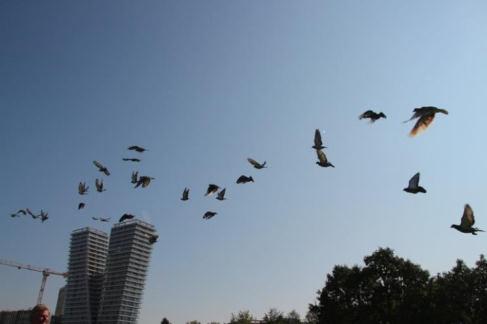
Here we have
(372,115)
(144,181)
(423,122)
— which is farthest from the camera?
(144,181)

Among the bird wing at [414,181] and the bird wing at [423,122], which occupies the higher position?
the bird wing at [423,122]

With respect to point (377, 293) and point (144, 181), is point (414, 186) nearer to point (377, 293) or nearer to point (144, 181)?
point (144, 181)

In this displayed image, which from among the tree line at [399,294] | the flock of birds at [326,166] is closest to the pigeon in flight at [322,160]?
the flock of birds at [326,166]

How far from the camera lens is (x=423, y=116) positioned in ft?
44.8

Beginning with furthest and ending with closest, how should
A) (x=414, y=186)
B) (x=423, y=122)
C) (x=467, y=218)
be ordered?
(x=414, y=186), (x=423, y=122), (x=467, y=218)

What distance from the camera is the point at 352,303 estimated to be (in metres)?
69.7

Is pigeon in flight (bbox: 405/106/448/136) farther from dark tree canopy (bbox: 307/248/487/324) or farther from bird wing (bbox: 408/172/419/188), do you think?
dark tree canopy (bbox: 307/248/487/324)

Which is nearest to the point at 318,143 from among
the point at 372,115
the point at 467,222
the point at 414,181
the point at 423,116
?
the point at 372,115

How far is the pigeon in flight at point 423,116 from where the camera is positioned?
13.4 meters

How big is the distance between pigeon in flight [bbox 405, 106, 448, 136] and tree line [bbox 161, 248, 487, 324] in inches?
2166

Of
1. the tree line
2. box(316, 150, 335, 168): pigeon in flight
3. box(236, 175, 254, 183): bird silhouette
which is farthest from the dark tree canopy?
box(316, 150, 335, 168): pigeon in flight

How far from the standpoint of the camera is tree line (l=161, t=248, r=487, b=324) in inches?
2345

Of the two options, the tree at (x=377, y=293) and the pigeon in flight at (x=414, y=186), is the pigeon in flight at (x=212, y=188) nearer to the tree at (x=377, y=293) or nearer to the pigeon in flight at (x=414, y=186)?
the pigeon in flight at (x=414, y=186)

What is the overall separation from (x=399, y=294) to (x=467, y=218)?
5909cm
